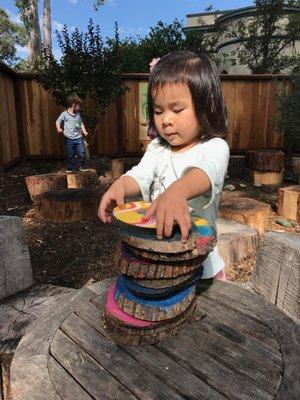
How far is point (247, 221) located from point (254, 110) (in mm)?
5888

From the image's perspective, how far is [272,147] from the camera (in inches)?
366

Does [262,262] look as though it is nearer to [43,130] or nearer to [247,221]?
[247,221]

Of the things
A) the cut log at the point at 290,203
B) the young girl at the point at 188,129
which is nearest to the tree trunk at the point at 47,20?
the cut log at the point at 290,203

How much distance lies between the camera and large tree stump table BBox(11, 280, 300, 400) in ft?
3.10

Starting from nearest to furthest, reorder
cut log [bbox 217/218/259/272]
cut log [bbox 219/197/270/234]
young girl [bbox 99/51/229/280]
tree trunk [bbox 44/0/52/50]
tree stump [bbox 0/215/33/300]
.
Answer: young girl [bbox 99/51/229/280], tree stump [bbox 0/215/33/300], cut log [bbox 217/218/259/272], cut log [bbox 219/197/270/234], tree trunk [bbox 44/0/52/50]

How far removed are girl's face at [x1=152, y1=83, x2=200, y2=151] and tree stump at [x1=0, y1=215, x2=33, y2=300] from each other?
3.55 ft

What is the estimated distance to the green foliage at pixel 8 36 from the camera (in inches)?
1200

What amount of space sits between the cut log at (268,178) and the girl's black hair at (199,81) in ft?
19.8

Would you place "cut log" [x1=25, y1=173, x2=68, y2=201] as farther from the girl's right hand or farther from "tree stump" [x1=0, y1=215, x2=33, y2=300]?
the girl's right hand

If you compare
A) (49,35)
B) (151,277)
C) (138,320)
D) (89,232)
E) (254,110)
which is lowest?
(89,232)

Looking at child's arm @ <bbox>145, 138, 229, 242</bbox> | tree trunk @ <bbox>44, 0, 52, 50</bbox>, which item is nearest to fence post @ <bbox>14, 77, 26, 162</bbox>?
child's arm @ <bbox>145, 138, 229, 242</bbox>

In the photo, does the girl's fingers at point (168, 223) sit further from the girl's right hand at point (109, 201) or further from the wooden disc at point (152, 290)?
the girl's right hand at point (109, 201)

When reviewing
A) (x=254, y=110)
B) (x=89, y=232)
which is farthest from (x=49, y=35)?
(x=89, y=232)

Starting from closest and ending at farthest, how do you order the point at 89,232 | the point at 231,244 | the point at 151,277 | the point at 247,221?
the point at 151,277 → the point at 231,244 → the point at 247,221 → the point at 89,232
